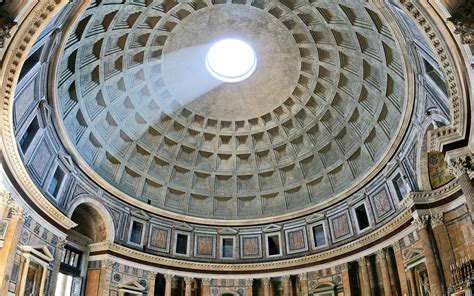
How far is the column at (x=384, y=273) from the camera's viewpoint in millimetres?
23450

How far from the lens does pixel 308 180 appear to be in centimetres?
3178

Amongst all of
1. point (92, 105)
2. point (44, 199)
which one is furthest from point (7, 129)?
point (92, 105)

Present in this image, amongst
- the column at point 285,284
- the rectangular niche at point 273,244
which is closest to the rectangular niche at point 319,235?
the rectangular niche at point 273,244

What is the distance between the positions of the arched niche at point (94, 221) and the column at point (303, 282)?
42.5 ft

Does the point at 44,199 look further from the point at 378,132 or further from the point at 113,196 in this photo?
the point at 378,132

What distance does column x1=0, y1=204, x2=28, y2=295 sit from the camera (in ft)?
57.3

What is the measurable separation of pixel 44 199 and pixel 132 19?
466 inches

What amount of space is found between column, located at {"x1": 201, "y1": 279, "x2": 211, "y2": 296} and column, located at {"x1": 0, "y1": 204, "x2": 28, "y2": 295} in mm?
13859

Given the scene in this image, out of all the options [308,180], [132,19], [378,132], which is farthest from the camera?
→ [308,180]

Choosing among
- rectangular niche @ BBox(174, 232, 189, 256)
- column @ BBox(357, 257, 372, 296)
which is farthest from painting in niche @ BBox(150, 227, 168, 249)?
column @ BBox(357, 257, 372, 296)

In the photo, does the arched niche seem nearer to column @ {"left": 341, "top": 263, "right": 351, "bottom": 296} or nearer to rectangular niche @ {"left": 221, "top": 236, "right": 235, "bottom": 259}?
rectangular niche @ {"left": 221, "top": 236, "right": 235, "bottom": 259}

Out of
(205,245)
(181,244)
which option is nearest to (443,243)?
(205,245)

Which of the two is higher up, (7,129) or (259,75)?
(259,75)

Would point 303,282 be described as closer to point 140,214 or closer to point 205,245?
point 205,245
